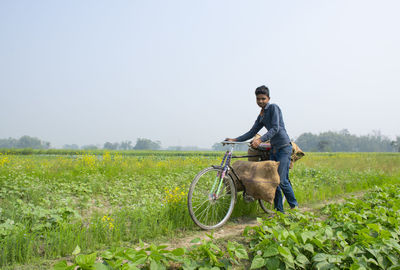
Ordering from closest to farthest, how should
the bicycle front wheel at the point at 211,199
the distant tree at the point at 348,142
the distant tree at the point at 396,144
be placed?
the bicycle front wheel at the point at 211,199, the distant tree at the point at 396,144, the distant tree at the point at 348,142

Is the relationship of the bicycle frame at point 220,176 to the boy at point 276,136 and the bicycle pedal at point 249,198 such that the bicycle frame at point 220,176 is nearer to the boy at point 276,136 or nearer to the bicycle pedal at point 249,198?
the boy at point 276,136

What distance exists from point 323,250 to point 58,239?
298cm

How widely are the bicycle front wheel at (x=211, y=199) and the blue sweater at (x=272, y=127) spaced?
0.80m

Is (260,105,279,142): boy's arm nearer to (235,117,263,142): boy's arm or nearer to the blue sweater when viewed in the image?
the blue sweater

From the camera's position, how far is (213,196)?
12.9 feet

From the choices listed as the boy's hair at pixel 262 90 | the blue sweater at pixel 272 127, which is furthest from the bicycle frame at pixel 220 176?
the boy's hair at pixel 262 90

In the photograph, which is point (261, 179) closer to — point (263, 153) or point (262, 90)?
point (263, 153)

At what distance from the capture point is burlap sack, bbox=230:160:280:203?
3.99 m

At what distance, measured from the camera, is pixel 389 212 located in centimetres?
405

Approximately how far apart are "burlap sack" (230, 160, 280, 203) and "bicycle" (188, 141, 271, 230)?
0.74ft

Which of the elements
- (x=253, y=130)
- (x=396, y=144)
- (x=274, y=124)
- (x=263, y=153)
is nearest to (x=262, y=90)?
(x=274, y=124)

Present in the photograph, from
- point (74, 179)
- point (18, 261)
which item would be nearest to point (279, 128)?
point (18, 261)

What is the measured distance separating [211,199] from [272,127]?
1.48 meters

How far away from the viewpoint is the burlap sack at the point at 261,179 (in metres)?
3.99
